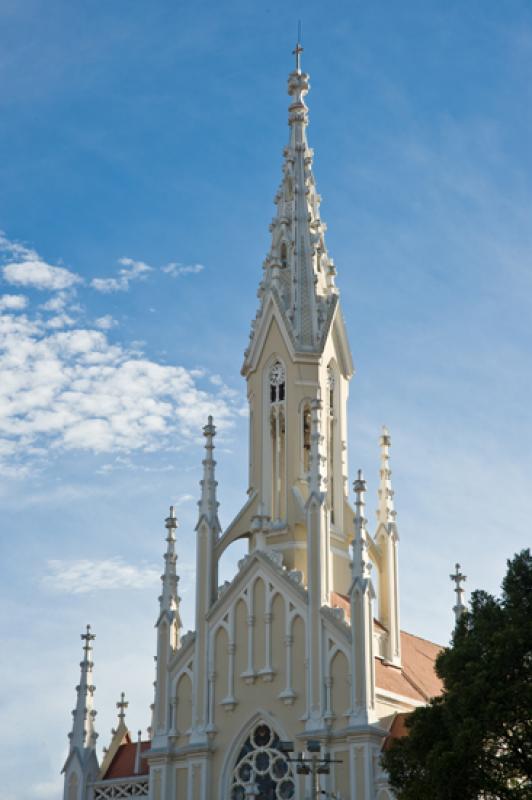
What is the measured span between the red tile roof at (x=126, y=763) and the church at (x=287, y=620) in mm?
76

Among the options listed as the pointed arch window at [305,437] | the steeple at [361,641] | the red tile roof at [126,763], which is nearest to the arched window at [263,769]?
the steeple at [361,641]

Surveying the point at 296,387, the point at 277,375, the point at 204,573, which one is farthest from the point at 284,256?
the point at 204,573

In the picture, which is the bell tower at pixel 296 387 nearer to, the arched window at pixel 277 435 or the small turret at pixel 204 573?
the arched window at pixel 277 435

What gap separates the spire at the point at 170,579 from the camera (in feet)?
143

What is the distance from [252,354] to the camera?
47.7 m

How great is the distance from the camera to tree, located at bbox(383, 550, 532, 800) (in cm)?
3019

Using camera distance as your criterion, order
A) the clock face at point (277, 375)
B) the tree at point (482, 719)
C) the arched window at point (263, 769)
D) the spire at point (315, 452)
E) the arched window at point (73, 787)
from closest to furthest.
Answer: the tree at point (482, 719)
the arched window at point (263, 769)
the spire at point (315, 452)
the arched window at point (73, 787)
the clock face at point (277, 375)

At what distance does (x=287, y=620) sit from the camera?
132ft

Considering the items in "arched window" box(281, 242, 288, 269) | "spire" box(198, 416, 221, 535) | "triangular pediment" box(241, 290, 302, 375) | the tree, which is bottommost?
the tree

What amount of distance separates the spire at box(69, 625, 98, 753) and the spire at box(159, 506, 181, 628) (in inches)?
154

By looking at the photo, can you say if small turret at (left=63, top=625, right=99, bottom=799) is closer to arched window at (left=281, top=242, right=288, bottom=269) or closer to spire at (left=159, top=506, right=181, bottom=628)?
spire at (left=159, top=506, right=181, bottom=628)

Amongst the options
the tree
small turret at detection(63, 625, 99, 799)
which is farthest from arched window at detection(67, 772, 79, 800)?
the tree

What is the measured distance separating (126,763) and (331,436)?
1349 cm

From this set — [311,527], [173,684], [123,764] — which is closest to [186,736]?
[173,684]
